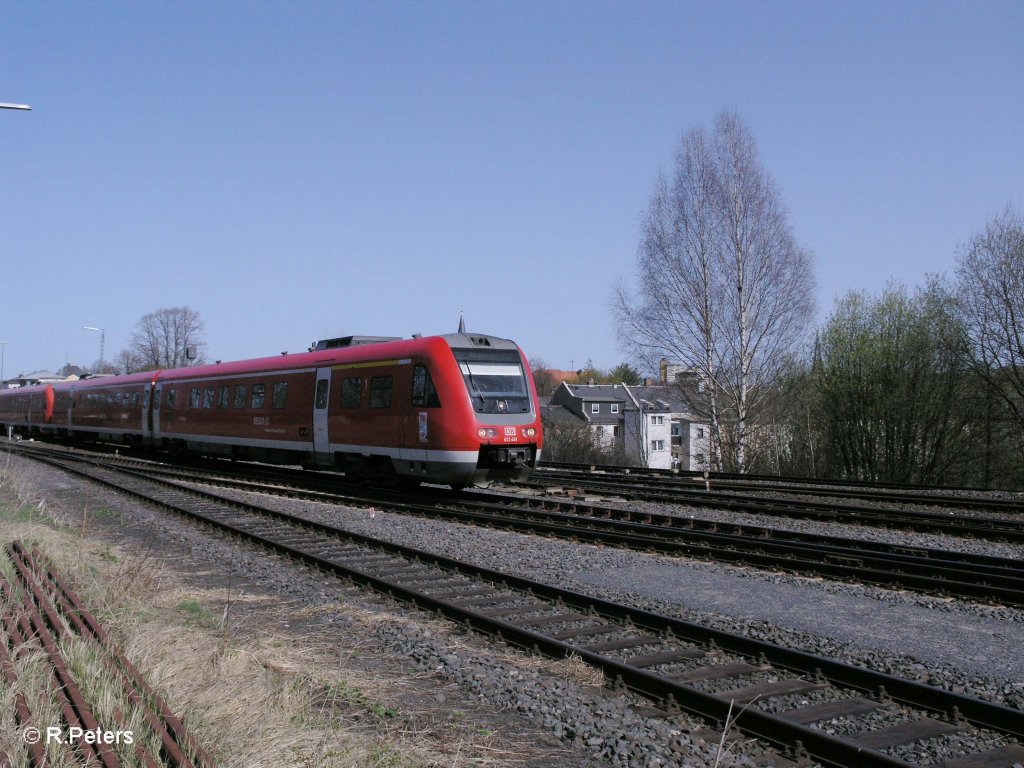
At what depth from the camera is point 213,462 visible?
29422 millimetres

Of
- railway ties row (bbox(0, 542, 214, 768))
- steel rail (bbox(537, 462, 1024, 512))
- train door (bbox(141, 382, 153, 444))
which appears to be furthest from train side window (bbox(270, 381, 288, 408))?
railway ties row (bbox(0, 542, 214, 768))

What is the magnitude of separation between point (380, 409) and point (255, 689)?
12.3 metres

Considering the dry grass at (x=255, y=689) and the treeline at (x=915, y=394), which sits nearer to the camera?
the dry grass at (x=255, y=689)

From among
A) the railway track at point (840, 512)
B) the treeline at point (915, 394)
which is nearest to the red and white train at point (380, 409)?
the railway track at point (840, 512)

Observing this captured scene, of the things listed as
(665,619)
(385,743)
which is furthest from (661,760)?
(665,619)

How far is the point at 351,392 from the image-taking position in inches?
727

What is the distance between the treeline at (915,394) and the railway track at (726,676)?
2530 cm

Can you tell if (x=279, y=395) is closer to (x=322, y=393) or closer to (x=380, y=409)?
(x=322, y=393)

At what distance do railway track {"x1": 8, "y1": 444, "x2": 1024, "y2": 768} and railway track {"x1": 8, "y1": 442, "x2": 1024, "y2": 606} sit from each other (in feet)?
10.3

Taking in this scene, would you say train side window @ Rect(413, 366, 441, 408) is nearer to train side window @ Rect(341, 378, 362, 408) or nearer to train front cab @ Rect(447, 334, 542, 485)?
train front cab @ Rect(447, 334, 542, 485)

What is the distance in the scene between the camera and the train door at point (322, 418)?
19359mm

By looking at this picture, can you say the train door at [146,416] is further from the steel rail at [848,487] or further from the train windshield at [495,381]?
the train windshield at [495,381]

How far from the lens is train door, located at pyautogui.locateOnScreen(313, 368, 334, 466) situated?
63.5 feet

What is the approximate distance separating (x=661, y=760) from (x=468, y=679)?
185 centimetres
